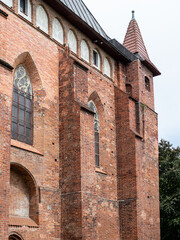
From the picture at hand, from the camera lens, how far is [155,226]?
1902 cm

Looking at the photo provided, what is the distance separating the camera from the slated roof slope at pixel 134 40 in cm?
2216

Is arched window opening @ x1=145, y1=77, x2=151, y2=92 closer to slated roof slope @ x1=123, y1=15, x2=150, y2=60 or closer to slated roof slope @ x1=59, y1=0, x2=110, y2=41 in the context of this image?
slated roof slope @ x1=123, y1=15, x2=150, y2=60

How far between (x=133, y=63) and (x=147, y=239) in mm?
8730

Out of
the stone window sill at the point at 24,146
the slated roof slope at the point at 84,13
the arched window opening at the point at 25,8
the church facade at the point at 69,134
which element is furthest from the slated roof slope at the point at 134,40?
the stone window sill at the point at 24,146

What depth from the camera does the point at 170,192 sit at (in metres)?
26.6

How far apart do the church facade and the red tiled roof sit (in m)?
Result: 0.05

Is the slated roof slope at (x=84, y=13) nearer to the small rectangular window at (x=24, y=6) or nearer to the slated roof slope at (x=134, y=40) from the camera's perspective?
the slated roof slope at (x=134, y=40)

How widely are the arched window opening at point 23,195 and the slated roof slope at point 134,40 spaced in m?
10.9

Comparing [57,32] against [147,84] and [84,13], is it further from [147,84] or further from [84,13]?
[147,84]

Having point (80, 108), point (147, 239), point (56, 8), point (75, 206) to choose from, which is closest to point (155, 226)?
point (147, 239)

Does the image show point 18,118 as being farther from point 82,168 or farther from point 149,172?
point 149,172

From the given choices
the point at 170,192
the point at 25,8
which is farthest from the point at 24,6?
the point at 170,192

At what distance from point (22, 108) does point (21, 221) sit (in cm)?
393

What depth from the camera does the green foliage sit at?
2489 centimetres
